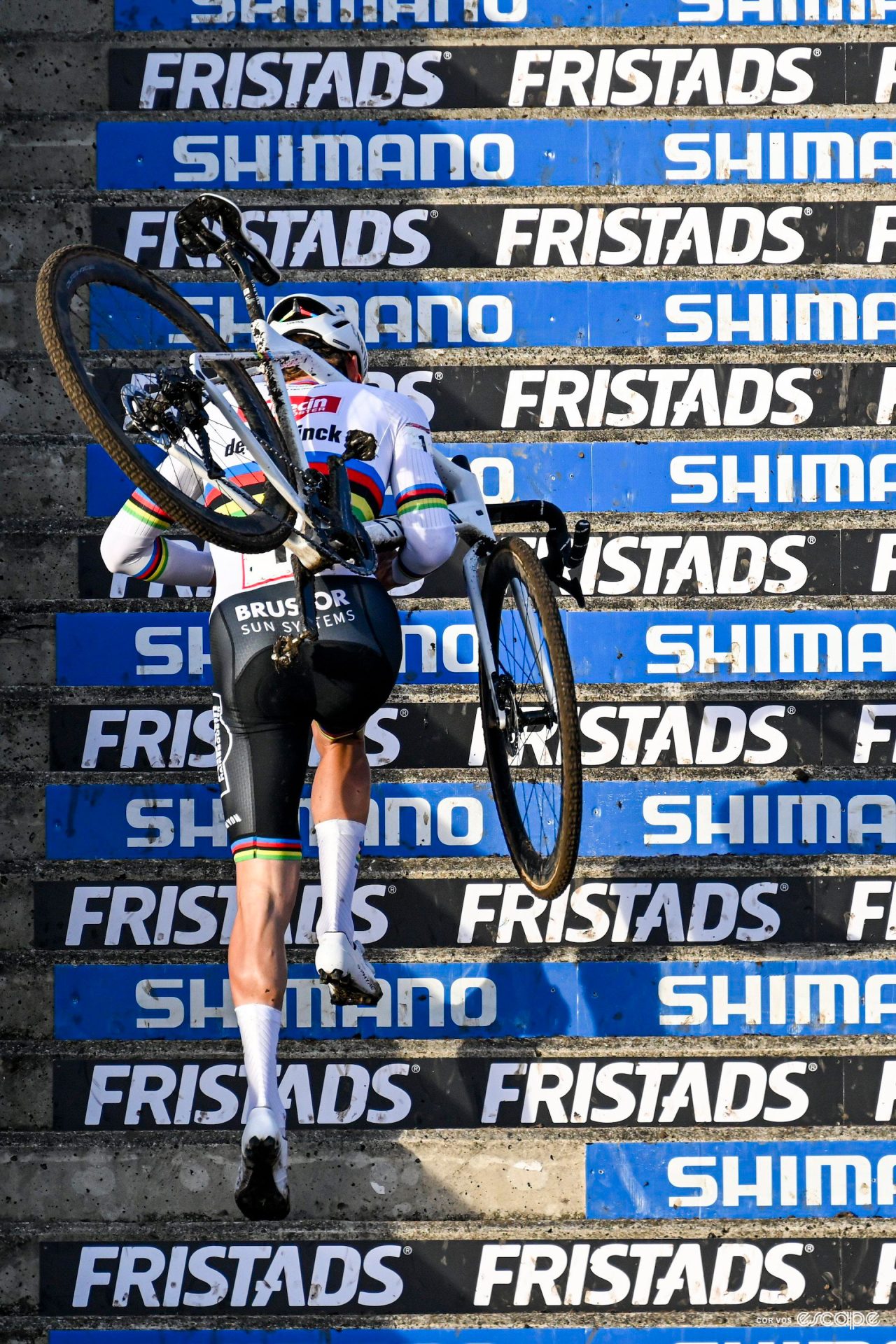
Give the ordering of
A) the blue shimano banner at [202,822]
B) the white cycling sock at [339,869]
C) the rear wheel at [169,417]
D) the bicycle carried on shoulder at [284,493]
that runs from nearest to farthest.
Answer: the rear wheel at [169,417]
the bicycle carried on shoulder at [284,493]
the white cycling sock at [339,869]
the blue shimano banner at [202,822]

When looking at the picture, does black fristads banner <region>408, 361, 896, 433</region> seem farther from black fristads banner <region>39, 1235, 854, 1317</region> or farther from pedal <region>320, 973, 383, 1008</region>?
black fristads banner <region>39, 1235, 854, 1317</region>

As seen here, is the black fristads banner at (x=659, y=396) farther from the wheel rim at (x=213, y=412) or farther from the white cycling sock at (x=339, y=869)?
the white cycling sock at (x=339, y=869)

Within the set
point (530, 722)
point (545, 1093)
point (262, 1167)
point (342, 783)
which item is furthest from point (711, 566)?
point (262, 1167)

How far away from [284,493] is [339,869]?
1.10 meters

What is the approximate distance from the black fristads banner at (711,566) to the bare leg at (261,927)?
1628 millimetres

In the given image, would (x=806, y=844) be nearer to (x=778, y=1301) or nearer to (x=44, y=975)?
(x=778, y=1301)

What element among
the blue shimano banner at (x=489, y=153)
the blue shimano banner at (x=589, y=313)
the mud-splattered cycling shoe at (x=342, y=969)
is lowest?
the mud-splattered cycling shoe at (x=342, y=969)

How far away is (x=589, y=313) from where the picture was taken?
5.71 m

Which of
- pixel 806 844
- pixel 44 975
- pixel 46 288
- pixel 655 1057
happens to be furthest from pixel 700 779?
pixel 46 288

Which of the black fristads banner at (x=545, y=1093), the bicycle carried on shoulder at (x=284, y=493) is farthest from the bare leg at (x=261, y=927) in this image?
the black fristads banner at (x=545, y=1093)

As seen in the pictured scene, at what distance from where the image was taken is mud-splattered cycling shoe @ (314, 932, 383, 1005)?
4371 millimetres

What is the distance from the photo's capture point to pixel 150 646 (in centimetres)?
568

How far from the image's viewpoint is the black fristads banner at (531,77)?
574 centimetres

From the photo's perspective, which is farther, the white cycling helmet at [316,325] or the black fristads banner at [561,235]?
the black fristads banner at [561,235]
